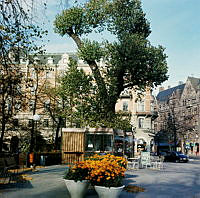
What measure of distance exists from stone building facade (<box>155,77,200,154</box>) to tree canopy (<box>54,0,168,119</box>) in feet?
114

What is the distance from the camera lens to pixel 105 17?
62.1ft

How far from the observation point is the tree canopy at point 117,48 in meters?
18.5

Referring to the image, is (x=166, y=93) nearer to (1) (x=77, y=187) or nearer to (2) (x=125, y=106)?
(2) (x=125, y=106)

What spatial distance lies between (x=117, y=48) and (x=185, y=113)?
55.0 metres

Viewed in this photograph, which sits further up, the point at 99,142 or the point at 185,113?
the point at 185,113

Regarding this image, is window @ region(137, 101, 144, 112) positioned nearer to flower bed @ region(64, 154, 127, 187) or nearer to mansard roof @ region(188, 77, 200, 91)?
mansard roof @ region(188, 77, 200, 91)

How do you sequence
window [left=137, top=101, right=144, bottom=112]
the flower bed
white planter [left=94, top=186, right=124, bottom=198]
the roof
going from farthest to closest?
the roof, window [left=137, top=101, right=144, bottom=112], the flower bed, white planter [left=94, top=186, right=124, bottom=198]

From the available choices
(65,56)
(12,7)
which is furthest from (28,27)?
(65,56)

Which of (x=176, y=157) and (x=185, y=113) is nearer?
(x=176, y=157)

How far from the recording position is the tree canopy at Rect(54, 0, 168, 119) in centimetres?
1855

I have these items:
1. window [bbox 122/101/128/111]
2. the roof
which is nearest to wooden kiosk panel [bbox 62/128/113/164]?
window [bbox 122/101/128/111]

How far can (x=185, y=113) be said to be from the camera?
69.5m

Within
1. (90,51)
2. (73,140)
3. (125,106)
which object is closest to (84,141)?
(73,140)

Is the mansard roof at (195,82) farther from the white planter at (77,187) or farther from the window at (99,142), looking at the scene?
the white planter at (77,187)
